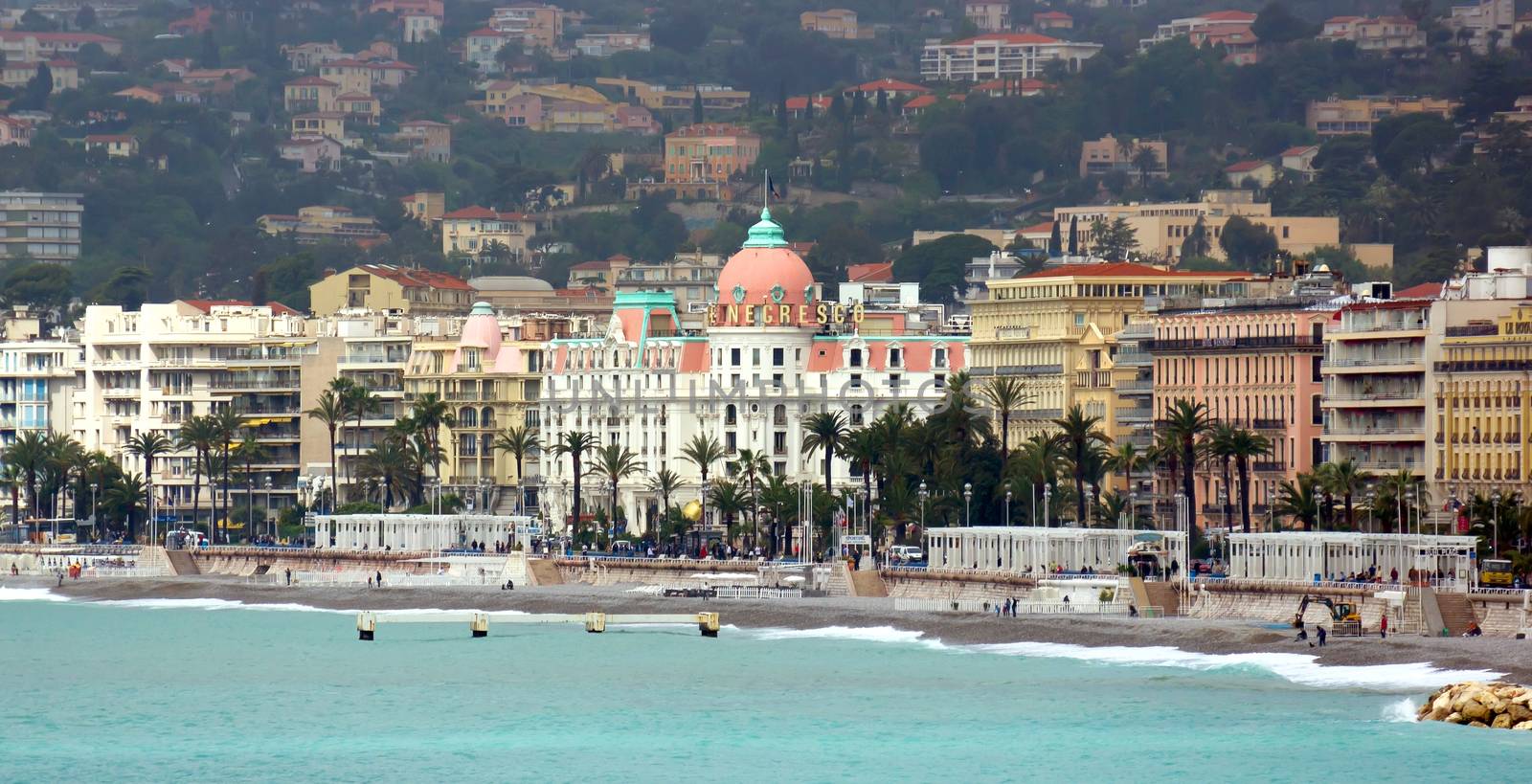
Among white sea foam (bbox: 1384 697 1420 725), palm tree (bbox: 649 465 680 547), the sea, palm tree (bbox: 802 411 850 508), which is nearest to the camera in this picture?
the sea

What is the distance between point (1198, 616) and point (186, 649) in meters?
33.4

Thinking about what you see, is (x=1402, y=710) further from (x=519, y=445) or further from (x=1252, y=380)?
(x=519, y=445)

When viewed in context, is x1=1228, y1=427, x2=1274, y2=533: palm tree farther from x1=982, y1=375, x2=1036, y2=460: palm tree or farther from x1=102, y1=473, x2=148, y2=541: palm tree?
x1=102, y1=473, x2=148, y2=541: palm tree

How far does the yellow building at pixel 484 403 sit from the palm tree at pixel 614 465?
6.91 metres

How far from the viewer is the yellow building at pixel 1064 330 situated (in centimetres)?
14488

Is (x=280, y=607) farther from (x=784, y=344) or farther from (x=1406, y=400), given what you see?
(x=1406, y=400)

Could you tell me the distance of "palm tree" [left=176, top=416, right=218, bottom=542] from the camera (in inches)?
6644

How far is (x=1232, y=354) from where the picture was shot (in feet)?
436

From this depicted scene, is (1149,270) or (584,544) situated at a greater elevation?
(1149,270)

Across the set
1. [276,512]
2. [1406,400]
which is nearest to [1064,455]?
[1406,400]

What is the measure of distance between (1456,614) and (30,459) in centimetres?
9055

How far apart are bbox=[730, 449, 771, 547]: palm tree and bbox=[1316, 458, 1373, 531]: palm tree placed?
29961mm

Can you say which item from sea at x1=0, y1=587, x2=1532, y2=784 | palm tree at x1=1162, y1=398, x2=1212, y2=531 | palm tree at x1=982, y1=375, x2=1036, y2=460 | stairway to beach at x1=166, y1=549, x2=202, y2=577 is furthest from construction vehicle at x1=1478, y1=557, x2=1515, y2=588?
stairway to beach at x1=166, y1=549, x2=202, y2=577

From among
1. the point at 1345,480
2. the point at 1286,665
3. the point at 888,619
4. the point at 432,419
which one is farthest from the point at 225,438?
the point at 1286,665
